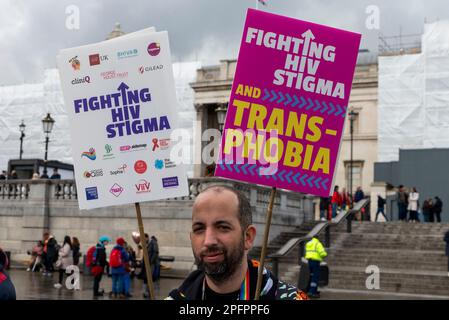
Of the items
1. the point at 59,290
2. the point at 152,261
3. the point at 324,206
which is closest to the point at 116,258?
the point at 152,261

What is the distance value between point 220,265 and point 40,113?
5905 cm

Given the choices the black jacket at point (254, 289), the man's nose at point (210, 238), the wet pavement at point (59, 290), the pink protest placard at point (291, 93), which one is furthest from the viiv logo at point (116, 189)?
the wet pavement at point (59, 290)

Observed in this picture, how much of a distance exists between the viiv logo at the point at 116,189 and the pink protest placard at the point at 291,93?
77 centimetres

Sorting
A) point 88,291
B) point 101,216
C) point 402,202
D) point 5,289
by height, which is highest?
point 402,202

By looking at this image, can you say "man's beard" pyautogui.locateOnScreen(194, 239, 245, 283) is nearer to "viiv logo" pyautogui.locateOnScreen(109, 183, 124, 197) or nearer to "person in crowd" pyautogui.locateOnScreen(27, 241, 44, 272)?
"viiv logo" pyautogui.locateOnScreen(109, 183, 124, 197)

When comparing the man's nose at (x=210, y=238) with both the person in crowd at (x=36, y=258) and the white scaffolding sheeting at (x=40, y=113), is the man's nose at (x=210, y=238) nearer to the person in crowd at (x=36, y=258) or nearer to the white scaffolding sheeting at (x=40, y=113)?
the person in crowd at (x=36, y=258)

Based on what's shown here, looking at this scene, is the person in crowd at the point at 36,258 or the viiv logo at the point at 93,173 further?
the person in crowd at the point at 36,258

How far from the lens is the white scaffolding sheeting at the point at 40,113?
5791cm

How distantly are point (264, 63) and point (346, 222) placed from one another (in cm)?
2652

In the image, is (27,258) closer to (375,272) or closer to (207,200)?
(375,272)

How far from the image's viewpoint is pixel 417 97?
52062mm

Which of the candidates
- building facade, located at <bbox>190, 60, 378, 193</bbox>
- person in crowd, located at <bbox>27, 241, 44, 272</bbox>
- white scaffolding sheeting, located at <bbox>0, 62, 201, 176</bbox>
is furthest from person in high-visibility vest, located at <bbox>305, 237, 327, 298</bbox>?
building facade, located at <bbox>190, 60, 378, 193</bbox>

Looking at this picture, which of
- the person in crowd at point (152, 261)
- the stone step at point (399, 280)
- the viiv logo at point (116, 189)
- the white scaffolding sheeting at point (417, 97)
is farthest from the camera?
the white scaffolding sheeting at point (417, 97)

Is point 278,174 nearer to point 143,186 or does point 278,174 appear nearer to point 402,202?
point 143,186
